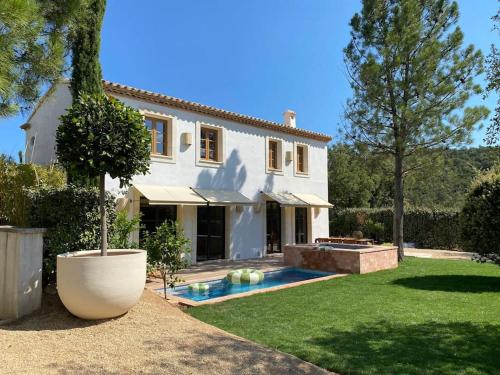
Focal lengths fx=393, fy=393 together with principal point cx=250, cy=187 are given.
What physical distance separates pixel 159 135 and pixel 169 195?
3.71 m

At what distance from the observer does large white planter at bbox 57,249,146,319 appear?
31.2 ft

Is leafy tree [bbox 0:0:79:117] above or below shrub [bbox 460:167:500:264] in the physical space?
above

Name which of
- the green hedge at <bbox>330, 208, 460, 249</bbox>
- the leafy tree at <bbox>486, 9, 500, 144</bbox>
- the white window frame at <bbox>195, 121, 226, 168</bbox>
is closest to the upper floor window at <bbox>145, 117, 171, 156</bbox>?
the white window frame at <bbox>195, 121, 226, 168</bbox>

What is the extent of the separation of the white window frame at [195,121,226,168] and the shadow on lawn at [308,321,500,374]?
15697mm

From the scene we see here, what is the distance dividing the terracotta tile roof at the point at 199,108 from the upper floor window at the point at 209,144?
1086mm

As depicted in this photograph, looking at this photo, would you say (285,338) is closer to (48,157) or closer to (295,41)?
(48,157)

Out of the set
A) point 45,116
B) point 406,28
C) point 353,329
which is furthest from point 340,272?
point 45,116

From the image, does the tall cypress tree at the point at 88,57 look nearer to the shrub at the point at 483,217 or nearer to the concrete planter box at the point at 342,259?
the concrete planter box at the point at 342,259

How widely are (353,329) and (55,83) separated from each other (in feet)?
35.2

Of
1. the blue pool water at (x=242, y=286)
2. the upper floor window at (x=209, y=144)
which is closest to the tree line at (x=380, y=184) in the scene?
the upper floor window at (x=209, y=144)

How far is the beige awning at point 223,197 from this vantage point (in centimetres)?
2248

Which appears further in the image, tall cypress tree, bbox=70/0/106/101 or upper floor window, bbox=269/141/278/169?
upper floor window, bbox=269/141/278/169

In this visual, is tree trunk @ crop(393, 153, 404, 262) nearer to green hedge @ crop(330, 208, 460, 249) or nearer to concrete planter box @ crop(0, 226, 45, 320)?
green hedge @ crop(330, 208, 460, 249)

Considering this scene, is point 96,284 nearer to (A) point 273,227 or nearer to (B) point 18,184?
(B) point 18,184
